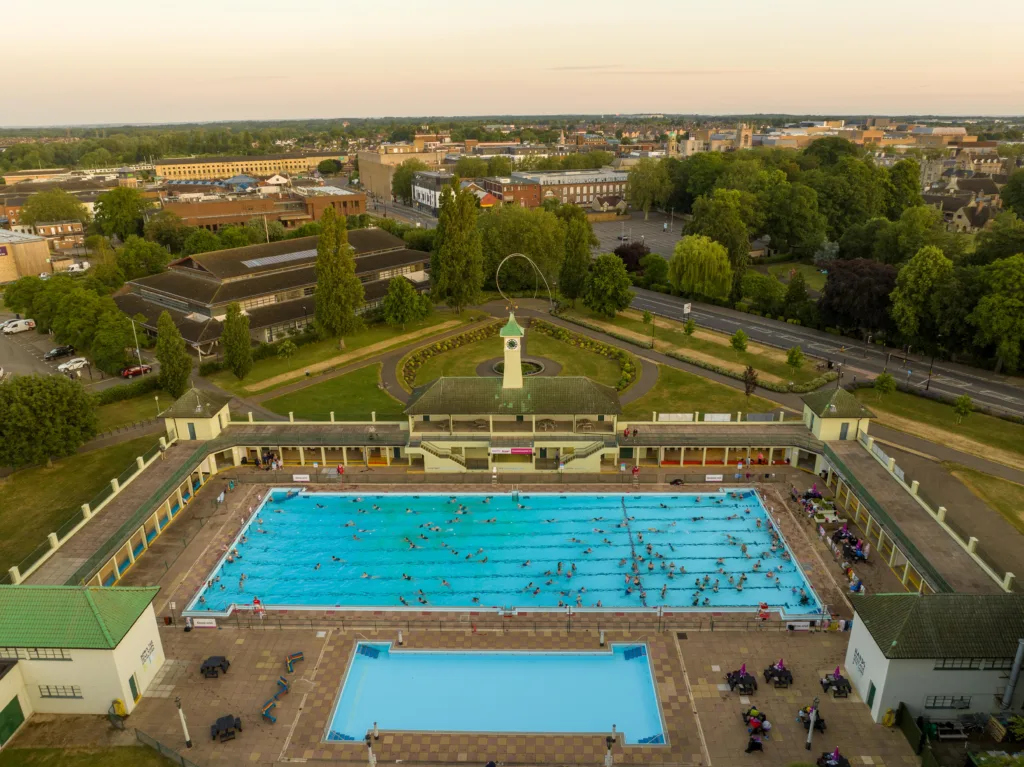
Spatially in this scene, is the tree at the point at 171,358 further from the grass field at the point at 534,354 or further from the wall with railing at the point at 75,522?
the grass field at the point at 534,354

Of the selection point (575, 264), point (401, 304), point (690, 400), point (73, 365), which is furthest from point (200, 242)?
point (690, 400)

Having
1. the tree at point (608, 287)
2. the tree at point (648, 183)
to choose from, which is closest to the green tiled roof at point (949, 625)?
the tree at point (608, 287)

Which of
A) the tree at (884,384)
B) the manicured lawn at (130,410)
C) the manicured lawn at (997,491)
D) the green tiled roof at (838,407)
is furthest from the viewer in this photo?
the manicured lawn at (130,410)

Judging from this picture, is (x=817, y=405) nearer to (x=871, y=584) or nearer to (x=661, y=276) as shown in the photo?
(x=871, y=584)

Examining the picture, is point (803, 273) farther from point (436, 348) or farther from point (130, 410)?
point (130, 410)

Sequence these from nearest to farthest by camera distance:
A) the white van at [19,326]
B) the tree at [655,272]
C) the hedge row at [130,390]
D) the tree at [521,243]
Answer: the hedge row at [130,390]
the white van at [19,326]
the tree at [521,243]
the tree at [655,272]
